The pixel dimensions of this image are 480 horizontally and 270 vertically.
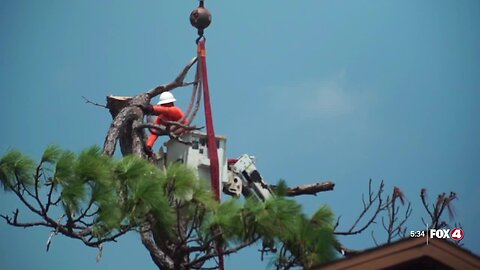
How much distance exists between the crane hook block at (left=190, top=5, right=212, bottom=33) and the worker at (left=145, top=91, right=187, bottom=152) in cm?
67

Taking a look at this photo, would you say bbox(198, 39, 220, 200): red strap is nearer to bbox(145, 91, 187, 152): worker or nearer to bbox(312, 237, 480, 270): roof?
bbox(145, 91, 187, 152): worker

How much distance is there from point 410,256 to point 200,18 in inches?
173

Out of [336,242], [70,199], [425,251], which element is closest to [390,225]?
[336,242]

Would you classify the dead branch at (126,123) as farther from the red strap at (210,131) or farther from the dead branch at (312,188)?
the dead branch at (312,188)

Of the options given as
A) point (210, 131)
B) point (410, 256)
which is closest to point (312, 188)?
point (210, 131)

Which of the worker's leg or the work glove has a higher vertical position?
the work glove

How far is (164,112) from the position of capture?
29.6 ft

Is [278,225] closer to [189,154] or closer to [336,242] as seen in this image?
[336,242]

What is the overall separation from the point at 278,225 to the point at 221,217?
433 millimetres

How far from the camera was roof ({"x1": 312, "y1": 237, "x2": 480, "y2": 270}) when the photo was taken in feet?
16.8

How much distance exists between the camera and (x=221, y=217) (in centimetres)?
752

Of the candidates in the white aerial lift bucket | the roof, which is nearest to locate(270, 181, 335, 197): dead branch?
the white aerial lift bucket

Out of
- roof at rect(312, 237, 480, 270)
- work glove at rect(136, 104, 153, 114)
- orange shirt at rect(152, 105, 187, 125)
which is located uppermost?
work glove at rect(136, 104, 153, 114)

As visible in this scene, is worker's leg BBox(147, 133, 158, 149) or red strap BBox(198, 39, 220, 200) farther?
worker's leg BBox(147, 133, 158, 149)
